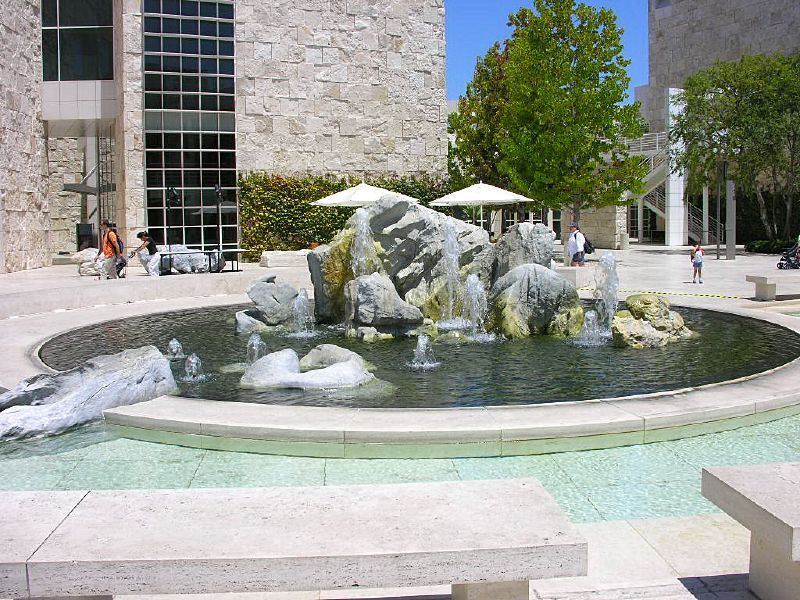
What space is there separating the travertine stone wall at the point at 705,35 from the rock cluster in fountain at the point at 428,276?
34.8 metres

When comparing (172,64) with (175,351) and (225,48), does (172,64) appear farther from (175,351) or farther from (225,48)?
(175,351)

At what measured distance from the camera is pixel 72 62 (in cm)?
2839

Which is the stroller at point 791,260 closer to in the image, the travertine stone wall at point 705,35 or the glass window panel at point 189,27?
the travertine stone wall at point 705,35

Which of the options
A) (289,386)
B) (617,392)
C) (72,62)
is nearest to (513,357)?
(617,392)

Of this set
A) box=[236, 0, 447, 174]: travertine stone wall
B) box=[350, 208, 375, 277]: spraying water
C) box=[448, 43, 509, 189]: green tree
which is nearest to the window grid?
box=[236, 0, 447, 174]: travertine stone wall

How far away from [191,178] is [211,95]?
298cm

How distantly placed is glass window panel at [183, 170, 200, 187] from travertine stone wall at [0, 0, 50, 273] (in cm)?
459

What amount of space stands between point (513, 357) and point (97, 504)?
24.0 feet

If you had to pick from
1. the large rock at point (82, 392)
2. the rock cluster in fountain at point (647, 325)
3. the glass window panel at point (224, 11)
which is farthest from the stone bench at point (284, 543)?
the glass window panel at point (224, 11)

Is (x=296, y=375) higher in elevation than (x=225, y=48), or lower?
lower

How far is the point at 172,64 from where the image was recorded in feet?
91.6

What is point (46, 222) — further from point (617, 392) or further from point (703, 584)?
point (703, 584)

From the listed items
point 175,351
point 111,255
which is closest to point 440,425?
point 175,351

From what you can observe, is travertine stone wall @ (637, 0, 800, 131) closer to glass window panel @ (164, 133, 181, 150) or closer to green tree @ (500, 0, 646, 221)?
green tree @ (500, 0, 646, 221)
